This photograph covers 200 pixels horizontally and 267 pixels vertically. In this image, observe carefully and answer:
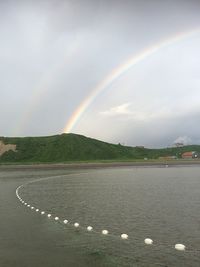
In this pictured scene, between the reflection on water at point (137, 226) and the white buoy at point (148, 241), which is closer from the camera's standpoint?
the reflection on water at point (137, 226)

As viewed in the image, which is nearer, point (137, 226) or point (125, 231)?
point (125, 231)

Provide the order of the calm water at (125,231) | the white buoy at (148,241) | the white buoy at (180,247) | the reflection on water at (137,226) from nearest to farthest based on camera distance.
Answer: the calm water at (125,231) < the reflection on water at (137,226) < the white buoy at (180,247) < the white buoy at (148,241)

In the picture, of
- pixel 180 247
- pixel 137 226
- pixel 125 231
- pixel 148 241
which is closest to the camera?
pixel 180 247

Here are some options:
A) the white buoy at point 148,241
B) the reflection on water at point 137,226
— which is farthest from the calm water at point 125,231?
the white buoy at point 148,241

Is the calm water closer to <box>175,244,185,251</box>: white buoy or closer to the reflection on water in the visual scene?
the reflection on water

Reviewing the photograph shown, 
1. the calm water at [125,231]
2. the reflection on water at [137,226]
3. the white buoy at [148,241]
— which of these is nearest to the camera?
the calm water at [125,231]

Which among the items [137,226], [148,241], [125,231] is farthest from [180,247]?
[137,226]

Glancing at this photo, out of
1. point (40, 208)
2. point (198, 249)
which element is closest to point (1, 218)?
point (40, 208)

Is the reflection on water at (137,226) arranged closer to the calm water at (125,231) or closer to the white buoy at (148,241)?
the calm water at (125,231)

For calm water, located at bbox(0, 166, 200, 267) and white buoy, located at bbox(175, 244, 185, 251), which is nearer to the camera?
calm water, located at bbox(0, 166, 200, 267)

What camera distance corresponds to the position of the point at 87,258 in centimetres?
1966

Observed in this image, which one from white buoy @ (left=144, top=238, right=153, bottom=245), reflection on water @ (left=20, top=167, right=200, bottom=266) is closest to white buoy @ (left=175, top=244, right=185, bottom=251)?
reflection on water @ (left=20, top=167, right=200, bottom=266)

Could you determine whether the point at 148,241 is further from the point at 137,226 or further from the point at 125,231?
the point at 137,226

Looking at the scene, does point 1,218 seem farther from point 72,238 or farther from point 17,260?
point 17,260
